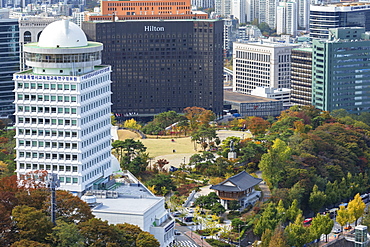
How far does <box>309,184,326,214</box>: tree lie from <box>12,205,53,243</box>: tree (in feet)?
204

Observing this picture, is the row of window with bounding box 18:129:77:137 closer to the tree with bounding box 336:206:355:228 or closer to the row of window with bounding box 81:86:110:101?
the row of window with bounding box 81:86:110:101

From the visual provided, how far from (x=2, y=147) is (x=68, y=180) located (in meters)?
42.8

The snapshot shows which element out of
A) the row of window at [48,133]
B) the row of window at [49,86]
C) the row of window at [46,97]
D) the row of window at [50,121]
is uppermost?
the row of window at [49,86]

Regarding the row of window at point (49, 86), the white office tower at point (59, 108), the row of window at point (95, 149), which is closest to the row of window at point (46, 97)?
the white office tower at point (59, 108)

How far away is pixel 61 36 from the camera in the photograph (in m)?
142

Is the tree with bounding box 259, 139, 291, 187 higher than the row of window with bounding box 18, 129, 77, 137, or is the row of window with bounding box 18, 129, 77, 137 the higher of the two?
the row of window with bounding box 18, 129, 77, 137

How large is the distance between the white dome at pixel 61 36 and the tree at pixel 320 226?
151ft

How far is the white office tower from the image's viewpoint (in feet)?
459

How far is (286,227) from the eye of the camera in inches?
5822

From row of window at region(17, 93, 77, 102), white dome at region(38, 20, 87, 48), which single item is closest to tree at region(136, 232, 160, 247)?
row of window at region(17, 93, 77, 102)

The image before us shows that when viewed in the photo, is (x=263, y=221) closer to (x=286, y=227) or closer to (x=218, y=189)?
(x=286, y=227)

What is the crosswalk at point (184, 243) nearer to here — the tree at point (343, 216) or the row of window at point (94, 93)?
the row of window at point (94, 93)

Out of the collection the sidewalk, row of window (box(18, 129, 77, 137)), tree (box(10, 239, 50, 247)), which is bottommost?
the sidewalk

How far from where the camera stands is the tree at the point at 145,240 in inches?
4899
